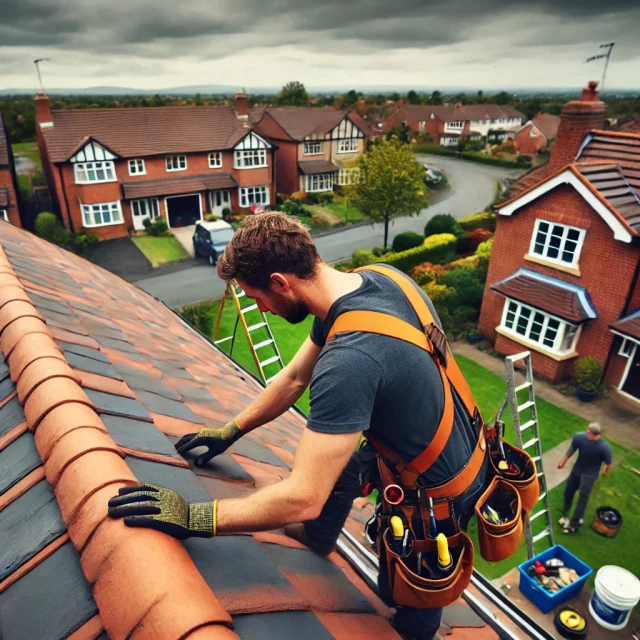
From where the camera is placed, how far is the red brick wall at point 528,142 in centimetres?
7375

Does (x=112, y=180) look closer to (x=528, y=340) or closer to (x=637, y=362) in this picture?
(x=528, y=340)

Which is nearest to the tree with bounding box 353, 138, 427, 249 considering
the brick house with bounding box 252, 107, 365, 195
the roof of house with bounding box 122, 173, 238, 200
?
the brick house with bounding box 252, 107, 365, 195

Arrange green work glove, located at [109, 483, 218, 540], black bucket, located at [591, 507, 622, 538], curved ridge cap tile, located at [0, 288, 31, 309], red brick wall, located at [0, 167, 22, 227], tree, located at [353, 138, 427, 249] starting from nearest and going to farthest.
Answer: green work glove, located at [109, 483, 218, 540], curved ridge cap tile, located at [0, 288, 31, 309], black bucket, located at [591, 507, 622, 538], tree, located at [353, 138, 427, 249], red brick wall, located at [0, 167, 22, 227]

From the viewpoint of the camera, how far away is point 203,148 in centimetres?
3528

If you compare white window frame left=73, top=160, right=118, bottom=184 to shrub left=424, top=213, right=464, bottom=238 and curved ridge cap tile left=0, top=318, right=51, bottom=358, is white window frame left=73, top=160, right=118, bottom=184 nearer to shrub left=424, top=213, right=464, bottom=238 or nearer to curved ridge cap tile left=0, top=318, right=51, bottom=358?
shrub left=424, top=213, right=464, bottom=238

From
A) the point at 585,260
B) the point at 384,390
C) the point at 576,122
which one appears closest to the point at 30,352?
the point at 384,390

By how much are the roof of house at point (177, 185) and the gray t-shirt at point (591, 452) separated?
101 feet

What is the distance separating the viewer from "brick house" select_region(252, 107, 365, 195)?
136 ft

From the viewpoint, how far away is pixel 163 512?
198cm

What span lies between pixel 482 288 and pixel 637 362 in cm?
683

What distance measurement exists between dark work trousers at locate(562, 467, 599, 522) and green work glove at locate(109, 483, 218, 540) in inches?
391

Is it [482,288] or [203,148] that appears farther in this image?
[203,148]

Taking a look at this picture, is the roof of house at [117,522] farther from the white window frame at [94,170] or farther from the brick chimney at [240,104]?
the brick chimney at [240,104]

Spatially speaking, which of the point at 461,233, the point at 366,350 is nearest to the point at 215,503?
the point at 366,350
